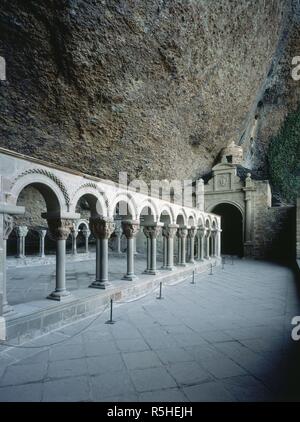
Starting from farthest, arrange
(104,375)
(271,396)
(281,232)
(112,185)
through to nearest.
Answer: (281,232)
(112,185)
(104,375)
(271,396)

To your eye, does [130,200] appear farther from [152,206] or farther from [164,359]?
[164,359]

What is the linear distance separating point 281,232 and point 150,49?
1278 centimetres

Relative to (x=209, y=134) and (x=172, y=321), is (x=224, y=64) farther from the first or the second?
(x=172, y=321)

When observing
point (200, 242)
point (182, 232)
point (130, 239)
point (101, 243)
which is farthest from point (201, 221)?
point (101, 243)

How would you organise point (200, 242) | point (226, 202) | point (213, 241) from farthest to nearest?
point (226, 202) < point (213, 241) < point (200, 242)

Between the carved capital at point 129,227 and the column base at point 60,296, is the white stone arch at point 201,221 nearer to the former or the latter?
the carved capital at point 129,227

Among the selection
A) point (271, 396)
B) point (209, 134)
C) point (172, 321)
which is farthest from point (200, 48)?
point (271, 396)

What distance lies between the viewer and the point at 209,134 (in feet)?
54.0

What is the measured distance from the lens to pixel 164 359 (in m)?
3.19

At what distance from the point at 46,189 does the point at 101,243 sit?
6.14ft

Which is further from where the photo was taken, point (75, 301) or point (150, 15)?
point (150, 15)

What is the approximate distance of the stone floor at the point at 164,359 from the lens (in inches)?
99.0

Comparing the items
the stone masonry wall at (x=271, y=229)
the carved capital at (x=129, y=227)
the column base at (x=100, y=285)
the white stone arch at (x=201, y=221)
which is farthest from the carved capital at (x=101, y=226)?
the stone masonry wall at (x=271, y=229)

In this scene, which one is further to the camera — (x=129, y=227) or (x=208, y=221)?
(x=208, y=221)
